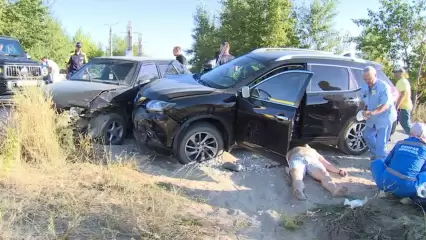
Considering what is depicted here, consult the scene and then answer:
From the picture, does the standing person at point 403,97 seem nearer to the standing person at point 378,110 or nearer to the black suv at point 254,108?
the black suv at point 254,108

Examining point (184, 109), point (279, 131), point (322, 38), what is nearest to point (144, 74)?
point (184, 109)

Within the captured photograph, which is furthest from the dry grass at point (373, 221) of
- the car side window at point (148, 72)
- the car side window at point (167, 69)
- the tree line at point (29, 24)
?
the tree line at point (29, 24)

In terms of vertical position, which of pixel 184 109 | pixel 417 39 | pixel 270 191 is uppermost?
pixel 417 39

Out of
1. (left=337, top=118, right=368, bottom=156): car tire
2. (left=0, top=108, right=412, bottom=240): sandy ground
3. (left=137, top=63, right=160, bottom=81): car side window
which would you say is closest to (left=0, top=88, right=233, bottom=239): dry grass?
(left=0, top=108, right=412, bottom=240): sandy ground

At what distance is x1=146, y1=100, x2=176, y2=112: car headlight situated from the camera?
5824mm

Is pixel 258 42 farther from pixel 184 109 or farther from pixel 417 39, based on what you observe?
pixel 184 109

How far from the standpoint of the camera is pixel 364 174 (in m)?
6.51

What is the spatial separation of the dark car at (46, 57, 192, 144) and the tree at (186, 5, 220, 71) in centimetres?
1963

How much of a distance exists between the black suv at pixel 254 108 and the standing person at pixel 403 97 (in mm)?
1432

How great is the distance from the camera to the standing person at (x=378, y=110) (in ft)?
19.6

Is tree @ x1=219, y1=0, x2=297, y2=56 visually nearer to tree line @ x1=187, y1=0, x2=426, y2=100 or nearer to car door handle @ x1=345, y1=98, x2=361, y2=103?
tree line @ x1=187, y1=0, x2=426, y2=100

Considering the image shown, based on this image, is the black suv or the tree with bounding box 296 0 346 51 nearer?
the black suv

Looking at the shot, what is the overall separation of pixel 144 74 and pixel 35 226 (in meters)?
4.40

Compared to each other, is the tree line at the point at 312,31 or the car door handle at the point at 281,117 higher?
the tree line at the point at 312,31
